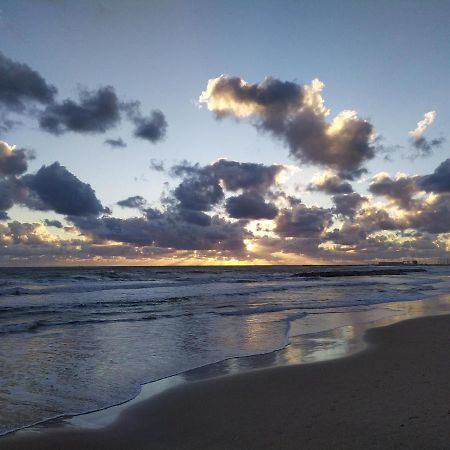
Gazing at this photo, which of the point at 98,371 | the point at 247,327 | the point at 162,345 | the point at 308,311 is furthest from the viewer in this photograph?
the point at 308,311

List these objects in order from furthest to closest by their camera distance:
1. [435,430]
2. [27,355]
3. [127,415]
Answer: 1. [27,355]
2. [127,415]
3. [435,430]

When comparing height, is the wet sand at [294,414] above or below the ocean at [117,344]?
above

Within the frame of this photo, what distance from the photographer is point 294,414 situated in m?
6.27

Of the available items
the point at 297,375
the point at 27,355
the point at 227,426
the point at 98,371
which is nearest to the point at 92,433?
the point at 227,426

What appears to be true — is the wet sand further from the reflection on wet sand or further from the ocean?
the ocean

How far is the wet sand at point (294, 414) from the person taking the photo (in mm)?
5312

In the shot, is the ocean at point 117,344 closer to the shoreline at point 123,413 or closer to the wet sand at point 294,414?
the shoreline at point 123,413

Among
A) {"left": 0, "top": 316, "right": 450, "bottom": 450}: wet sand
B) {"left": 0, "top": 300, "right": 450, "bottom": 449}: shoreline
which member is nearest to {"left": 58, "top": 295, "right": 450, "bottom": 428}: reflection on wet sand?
{"left": 0, "top": 300, "right": 450, "bottom": 449}: shoreline

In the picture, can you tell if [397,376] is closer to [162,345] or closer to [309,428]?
[309,428]

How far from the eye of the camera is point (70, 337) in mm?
14219

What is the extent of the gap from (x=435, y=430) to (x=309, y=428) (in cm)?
154

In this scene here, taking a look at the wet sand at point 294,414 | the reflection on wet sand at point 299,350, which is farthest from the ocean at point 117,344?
the wet sand at point 294,414

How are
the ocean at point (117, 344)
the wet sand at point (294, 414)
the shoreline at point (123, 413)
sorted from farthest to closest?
the ocean at point (117, 344)
the shoreline at point (123, 413)
the wet sand at point (294, 414)

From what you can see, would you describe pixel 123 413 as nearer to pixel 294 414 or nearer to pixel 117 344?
pixel 294 414
